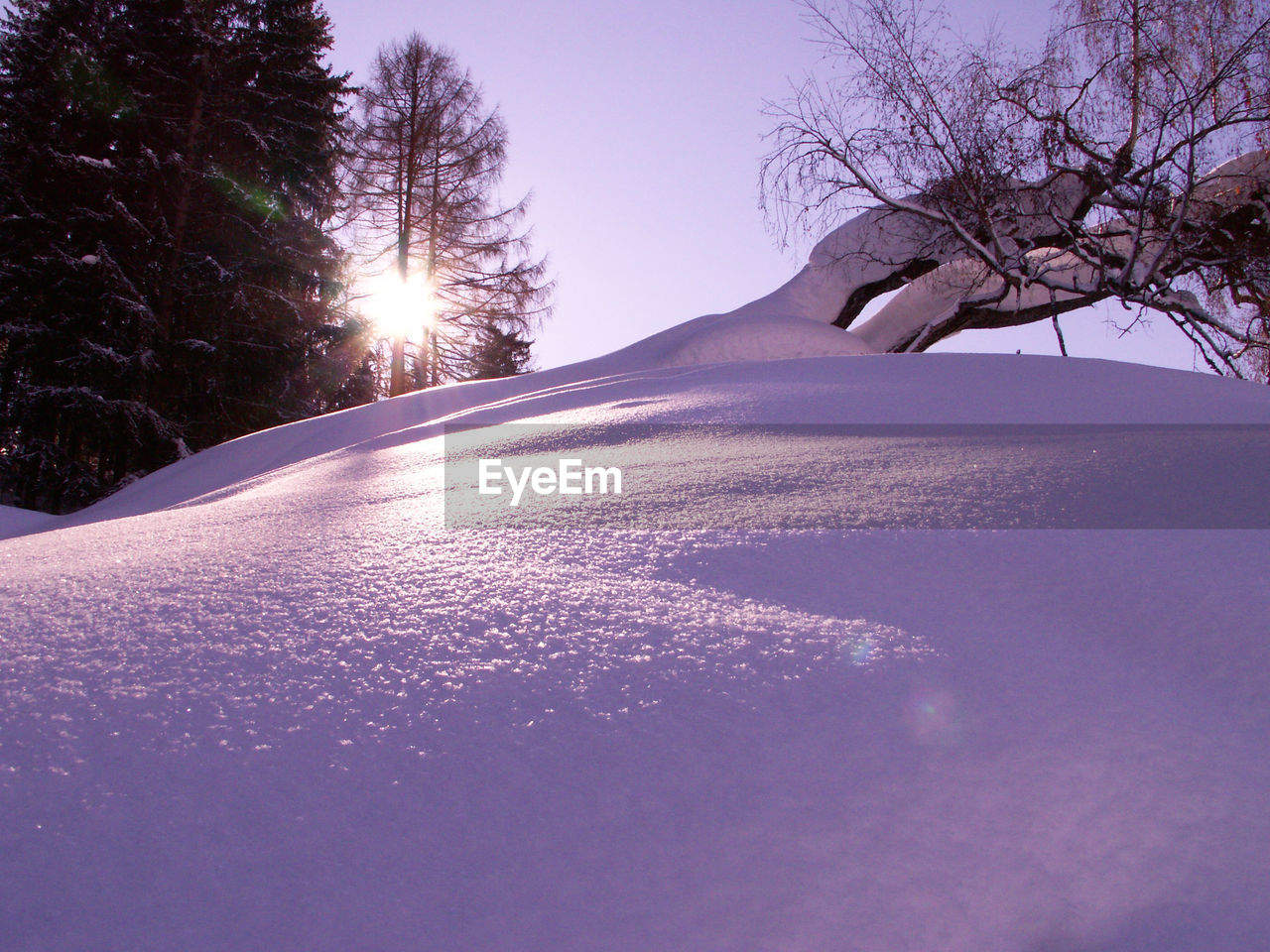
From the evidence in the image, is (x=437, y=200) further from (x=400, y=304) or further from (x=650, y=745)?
(x=650, y=745)

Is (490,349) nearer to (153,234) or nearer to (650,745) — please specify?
Answer: (153,234)

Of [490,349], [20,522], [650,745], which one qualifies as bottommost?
[650,745]

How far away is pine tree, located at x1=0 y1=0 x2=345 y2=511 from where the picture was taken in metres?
10.5

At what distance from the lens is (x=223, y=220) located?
39.3ft

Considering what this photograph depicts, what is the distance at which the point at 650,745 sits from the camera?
101cm

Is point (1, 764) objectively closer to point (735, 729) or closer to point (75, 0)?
point (735, 729)

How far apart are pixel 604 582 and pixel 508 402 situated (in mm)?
3220

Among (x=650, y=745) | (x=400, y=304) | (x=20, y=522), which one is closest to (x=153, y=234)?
(x=400, y=304)

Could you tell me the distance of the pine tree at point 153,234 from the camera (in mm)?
10492

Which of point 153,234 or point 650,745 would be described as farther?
point 153,234

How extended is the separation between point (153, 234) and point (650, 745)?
12953 millimetres

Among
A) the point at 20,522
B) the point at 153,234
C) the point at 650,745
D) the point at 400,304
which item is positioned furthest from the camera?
the point at 400,304

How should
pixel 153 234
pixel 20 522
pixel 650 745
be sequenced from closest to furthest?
pixel 650 745 → pixel 20 522 → pixel 153 234

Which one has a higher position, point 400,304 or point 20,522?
point 400,304
